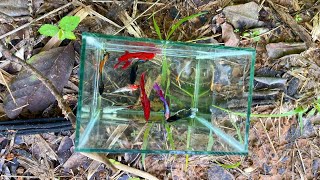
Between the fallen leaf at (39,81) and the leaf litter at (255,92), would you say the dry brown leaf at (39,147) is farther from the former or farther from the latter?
the fallen leaf at (39,81)

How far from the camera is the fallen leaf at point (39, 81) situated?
1670mm

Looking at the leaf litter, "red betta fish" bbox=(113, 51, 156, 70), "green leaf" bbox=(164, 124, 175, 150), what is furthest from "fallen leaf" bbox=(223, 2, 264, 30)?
"green leaf" bbox=(164, 124, 175, 150)

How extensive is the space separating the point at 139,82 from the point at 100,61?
0.17 metres

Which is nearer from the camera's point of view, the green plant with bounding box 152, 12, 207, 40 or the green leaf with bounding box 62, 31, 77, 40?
the green leaf with bounding box 62, 31, 77, 40

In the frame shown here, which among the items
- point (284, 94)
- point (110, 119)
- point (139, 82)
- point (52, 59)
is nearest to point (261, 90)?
point (284, 94)

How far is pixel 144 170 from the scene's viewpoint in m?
1.81

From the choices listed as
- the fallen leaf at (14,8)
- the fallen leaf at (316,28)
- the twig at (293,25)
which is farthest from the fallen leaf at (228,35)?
the fallen leaf at (14,8)

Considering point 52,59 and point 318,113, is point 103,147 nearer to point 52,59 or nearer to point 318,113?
point 52,59

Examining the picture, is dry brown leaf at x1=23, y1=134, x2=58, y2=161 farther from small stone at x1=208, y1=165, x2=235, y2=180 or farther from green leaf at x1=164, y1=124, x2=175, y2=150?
small stone at x1=208, y1=165, x2=235, y2=180

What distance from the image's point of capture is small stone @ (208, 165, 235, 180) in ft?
6.13

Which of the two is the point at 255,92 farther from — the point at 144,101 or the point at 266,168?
the point at 144,101

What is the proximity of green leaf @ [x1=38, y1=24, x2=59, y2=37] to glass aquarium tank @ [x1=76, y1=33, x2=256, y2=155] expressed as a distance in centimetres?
20

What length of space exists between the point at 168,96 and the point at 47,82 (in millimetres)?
458

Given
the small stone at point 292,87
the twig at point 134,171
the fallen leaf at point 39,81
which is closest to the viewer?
the fallen leaf at point 39,81
